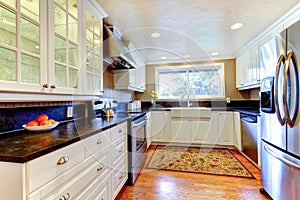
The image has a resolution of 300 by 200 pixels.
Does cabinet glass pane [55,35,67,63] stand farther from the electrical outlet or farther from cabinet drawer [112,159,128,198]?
cabinet drawer [112,159,128,198]

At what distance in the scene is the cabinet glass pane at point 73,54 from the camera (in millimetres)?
1525

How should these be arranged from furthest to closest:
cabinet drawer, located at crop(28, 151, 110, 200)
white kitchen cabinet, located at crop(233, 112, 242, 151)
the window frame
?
the window frame < white kitchen cabinet, located at crop(233, 112, 242, 151) < cabinet drawer, located at crop(28, 151, 110, 200)

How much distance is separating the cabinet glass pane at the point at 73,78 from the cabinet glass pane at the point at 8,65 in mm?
512

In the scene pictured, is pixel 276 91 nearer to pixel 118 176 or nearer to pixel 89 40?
pixel 118 176

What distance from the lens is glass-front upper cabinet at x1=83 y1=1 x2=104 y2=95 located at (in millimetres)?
1756

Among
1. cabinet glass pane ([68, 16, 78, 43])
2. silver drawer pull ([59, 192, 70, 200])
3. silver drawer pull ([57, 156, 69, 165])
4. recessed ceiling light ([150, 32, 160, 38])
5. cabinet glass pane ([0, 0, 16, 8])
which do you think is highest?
recessed ceiling light ([150, 32, 160, 38])

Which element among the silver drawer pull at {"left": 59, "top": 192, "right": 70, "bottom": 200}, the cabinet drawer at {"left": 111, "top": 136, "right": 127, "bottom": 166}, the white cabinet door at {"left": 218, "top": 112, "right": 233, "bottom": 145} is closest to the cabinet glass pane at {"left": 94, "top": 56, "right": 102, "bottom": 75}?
the cabinet drawer at {"left": 111, "top": 136, "right": 127, "bottom": 166}

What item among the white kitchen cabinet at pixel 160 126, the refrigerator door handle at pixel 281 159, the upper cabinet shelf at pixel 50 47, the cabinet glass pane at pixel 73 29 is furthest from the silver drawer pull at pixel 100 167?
the white kitchen cabinet at pixel 160 126

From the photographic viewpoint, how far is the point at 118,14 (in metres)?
2.13

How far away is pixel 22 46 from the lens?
1071 mm

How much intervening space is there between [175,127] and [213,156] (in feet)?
3.44

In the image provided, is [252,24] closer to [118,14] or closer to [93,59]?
[118,14]

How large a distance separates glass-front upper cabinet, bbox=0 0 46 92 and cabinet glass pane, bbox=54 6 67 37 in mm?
135

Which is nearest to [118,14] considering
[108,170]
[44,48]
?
A: [44,48]
